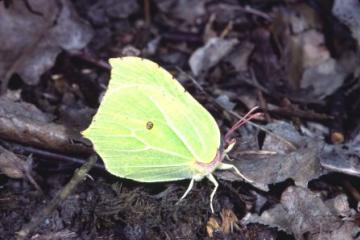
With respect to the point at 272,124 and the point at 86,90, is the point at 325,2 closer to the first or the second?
the point at 272,124

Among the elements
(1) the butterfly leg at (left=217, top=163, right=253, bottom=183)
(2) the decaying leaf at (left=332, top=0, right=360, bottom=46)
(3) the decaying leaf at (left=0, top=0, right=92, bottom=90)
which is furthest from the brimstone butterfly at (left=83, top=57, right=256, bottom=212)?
(2) the decaying leaf at (left=332, top=0, right=360, bottom=46)

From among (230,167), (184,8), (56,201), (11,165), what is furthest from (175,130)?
(184,8)

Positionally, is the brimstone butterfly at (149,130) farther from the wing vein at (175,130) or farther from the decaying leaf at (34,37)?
the decaying leaf at (34,37)

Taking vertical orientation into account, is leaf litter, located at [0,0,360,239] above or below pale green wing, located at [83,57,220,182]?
below

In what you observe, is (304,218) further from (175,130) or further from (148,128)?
Answer: (148,128)

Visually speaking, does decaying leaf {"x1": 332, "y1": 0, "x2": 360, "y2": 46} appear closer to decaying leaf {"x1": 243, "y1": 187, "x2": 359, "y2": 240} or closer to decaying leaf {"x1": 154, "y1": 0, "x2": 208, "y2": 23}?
decaying leaf {"x1": 154, "y1": 0, "x2": 208, "y2": 23}

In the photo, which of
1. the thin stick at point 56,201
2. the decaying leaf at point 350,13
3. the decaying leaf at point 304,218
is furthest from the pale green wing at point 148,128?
the decaying leaf at point 350,13
